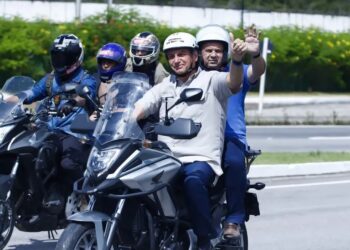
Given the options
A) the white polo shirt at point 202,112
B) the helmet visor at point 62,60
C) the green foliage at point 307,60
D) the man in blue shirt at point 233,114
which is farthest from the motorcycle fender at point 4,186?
the green foliage at point 307,60

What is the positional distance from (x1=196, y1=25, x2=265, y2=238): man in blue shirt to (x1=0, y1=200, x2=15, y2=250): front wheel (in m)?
1.78

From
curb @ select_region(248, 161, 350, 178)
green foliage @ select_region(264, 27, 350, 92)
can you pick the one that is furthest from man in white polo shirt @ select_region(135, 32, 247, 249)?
green foliage @ select_region(264, 27, 350, 92)

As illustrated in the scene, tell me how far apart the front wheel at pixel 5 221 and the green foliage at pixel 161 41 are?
839 inches

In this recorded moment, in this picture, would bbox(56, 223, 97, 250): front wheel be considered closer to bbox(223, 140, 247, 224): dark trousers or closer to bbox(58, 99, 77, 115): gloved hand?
bbox(223, 140, 247, 224): dark trousers

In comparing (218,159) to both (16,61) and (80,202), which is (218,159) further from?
(16,61)

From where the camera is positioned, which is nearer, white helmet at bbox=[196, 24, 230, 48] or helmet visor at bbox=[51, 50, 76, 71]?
white helmet at bbox=[196, 24, 230, 48]

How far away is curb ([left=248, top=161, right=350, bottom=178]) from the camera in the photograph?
13.9 metres

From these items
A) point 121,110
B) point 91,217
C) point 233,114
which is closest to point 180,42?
point 121,110

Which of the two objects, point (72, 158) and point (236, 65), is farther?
point (72, 158)

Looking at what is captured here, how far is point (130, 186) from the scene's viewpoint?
20.2 feet

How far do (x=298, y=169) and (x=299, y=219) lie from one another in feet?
12.5

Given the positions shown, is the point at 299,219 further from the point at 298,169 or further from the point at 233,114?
the point at 298,169

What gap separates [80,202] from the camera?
8.26m

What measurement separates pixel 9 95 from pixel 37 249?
1.42 meters
